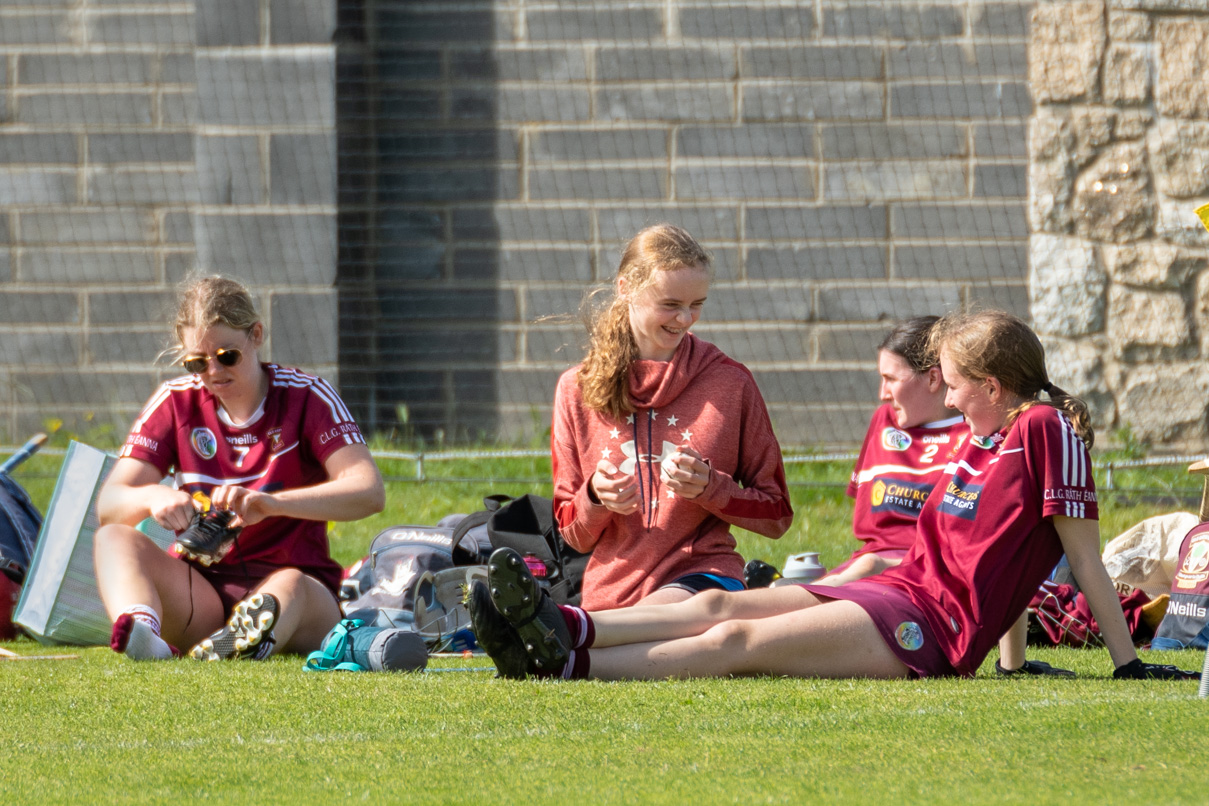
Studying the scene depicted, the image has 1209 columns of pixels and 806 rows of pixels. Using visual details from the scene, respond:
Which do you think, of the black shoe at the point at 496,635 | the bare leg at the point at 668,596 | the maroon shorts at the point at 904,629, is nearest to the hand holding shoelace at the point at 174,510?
the black shoe at the point at 496,635

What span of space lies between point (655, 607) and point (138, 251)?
520 centimetres

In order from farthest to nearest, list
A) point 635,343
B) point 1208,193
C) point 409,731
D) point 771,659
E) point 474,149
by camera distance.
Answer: point 474,149
point 1208,193
point 635,343
point 771,659
point 409,731

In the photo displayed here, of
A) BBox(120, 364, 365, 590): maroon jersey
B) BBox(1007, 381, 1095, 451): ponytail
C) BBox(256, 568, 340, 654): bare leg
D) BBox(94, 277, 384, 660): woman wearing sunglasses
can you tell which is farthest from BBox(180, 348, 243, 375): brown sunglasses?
BBox(1007, 381, 1095, 451): ponytail

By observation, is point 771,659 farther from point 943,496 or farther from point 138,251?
point 138,251

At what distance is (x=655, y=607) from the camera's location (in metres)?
3.52

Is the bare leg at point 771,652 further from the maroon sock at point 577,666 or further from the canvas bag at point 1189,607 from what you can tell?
the canvas bag at point 1189,607

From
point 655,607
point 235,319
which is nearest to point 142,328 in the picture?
point 235,319

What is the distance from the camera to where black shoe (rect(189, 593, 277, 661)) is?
4066mm

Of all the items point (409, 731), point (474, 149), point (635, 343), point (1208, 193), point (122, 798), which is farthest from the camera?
point (474, 149)

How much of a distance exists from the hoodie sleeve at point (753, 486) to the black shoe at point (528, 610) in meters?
0.61

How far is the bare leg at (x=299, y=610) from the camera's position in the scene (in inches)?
164

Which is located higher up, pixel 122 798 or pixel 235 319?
pixel 235 319

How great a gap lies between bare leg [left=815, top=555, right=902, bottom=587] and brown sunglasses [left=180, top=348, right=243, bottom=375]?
1.95 meters

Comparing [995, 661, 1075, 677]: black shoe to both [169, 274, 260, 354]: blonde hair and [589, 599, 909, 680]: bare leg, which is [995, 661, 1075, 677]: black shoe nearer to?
[589, 599, 909, 680]: bare leg
